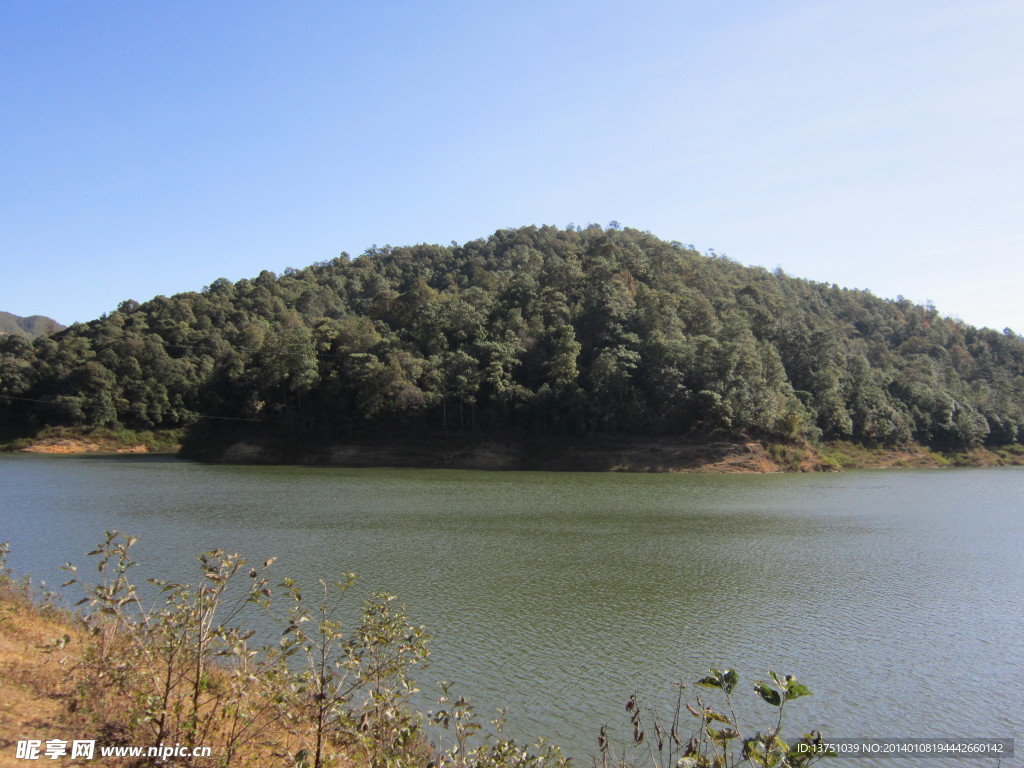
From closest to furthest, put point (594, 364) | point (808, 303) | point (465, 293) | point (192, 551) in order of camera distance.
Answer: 1. point (192, 551)
2. point (594, 364)
3. point (465, 293)
4. point (808, 303)

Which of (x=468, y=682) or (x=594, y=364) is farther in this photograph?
(x=594, y=364)

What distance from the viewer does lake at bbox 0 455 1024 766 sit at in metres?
9.66

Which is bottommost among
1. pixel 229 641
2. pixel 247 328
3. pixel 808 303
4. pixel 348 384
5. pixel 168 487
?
pixel 168 487

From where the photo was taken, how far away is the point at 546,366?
5334 centimetres

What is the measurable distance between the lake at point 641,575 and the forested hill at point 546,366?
1529 centimetres

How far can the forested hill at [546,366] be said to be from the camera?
1950 inches

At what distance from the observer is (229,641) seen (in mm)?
5219

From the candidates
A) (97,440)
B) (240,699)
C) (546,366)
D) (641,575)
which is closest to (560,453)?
(546,366)

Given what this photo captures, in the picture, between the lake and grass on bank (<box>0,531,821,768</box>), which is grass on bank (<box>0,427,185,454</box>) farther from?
grass on bank (<box>0,531,821,768</box>)

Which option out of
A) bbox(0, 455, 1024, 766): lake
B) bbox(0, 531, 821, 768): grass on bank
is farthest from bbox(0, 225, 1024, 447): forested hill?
bbox(0, 531, 821, 768): grass on bank

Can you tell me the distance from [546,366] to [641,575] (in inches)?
1481

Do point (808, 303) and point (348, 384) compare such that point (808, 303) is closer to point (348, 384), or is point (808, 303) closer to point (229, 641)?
point (348, 384)

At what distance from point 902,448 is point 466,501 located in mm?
41222

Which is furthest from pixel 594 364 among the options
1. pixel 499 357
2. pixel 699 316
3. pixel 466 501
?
pixel 466 501
